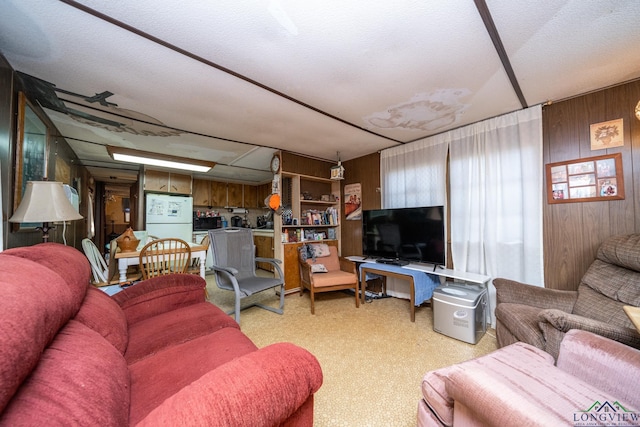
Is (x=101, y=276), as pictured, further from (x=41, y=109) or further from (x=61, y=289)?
(x=61, y=289)

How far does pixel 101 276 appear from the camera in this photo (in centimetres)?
242

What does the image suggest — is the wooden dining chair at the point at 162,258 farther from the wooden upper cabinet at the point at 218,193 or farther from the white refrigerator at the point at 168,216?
the wooden upper cabinet at the point at 218,193

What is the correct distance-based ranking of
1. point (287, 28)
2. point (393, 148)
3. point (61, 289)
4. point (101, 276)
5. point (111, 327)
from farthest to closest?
1. point (393, 148)
2. point (101, 276)
3. point (287, 28)
4. point (111, 327)
5. point (61, 289)

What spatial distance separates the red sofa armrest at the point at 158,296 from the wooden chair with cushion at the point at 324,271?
4.51 ft

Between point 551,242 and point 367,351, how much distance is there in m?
1.99

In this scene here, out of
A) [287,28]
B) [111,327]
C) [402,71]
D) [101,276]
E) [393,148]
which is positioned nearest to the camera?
[111,327]

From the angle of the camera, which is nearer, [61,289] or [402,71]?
[61,289]

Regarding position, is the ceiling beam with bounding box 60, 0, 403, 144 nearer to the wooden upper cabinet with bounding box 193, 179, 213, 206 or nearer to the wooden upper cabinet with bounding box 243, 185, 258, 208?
the wooden upper cabinet with bounding box 193, 179, 213, 206

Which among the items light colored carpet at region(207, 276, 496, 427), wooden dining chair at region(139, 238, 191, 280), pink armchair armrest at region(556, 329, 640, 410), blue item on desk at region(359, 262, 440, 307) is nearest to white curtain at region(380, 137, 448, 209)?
blue item on desk at region(359, 262, 440, 307)

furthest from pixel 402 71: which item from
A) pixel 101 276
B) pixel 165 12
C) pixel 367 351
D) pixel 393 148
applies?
pixel 101 276

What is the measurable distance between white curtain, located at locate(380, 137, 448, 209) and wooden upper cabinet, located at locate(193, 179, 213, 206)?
3.88 m

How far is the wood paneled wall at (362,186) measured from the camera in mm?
3604

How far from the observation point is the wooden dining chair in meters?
2.42

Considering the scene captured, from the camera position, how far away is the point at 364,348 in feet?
6.64
